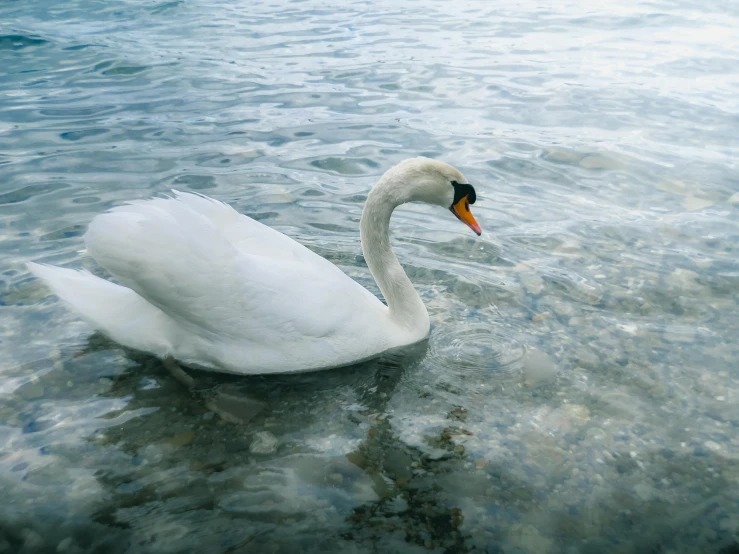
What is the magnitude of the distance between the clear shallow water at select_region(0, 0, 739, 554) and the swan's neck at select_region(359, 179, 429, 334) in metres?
0.26

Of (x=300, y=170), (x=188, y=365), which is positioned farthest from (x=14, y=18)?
(x=188, y=365)

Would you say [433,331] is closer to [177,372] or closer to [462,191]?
[462,191]

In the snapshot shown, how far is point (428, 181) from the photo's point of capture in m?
4.79

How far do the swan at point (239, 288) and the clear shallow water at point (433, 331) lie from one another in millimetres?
229

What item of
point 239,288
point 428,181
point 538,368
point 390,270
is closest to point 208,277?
point 239,288

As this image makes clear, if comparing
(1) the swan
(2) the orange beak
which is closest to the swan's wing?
(1) the swan

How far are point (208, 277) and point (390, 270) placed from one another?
134 cm

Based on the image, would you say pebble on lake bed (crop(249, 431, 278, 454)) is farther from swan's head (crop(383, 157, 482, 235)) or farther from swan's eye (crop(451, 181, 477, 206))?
swan's eye (crop(451, 181, 477, 206))

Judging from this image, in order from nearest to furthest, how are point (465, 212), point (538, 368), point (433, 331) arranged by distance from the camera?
point (538, 368) → point (465, 212) → point (433, 331)

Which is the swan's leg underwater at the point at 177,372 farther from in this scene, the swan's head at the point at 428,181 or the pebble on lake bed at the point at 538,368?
the pebble on lake bed at the point at 538,368

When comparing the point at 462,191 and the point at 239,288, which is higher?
the point at 462,191

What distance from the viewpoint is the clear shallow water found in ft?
11.6

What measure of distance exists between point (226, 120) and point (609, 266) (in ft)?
17.7

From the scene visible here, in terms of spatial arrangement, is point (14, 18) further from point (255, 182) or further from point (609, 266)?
point (609, 266)
